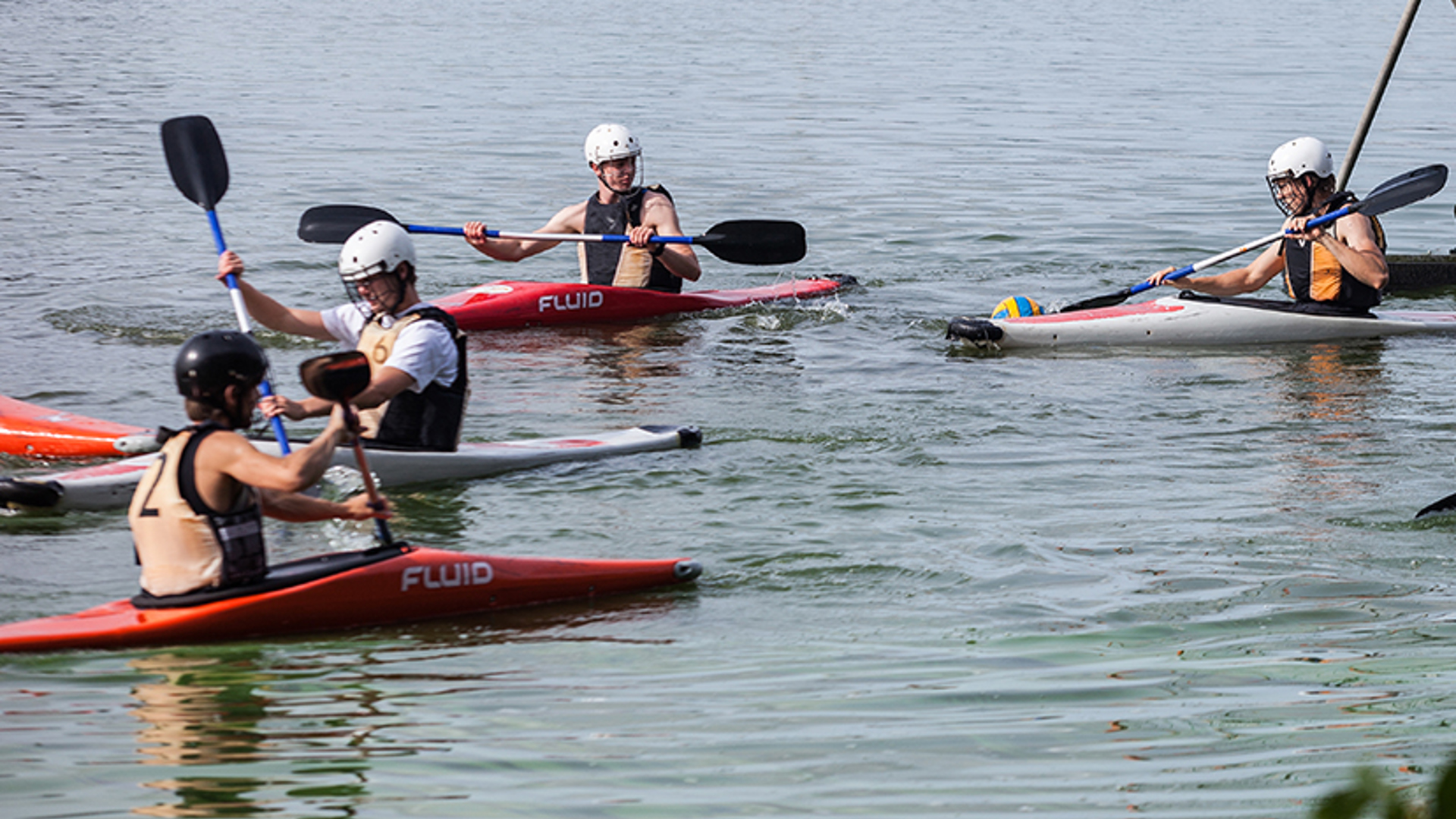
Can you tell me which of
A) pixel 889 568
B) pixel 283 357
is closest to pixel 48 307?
pixel 283 357

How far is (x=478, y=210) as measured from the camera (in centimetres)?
1652

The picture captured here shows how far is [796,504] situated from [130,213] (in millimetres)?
10858

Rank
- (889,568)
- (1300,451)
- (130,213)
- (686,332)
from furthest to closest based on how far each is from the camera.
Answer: (130,213)
(686,332)
(1300,451)
(889,568)

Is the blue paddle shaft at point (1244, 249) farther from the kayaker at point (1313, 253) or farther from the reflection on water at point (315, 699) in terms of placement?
the reflection on water at point (315, 699)

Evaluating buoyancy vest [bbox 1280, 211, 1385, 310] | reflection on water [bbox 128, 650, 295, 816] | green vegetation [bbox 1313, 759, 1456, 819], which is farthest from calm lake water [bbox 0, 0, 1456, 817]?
green vegetation [bbox 1313, 759, 1456, 819]

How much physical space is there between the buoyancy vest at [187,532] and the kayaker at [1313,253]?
279 inches

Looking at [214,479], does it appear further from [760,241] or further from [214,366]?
[760,241]

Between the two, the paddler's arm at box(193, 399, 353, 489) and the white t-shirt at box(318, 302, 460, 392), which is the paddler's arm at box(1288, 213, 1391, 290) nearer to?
the white t-shirt at box(318, 302, 460, 392)

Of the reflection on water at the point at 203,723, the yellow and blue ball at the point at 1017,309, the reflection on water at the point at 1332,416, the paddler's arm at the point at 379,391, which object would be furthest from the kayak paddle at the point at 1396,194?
the reflection on water at the point at 203,723

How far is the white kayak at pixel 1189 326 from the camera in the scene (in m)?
10.6

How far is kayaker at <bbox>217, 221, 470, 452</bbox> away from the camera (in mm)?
6441

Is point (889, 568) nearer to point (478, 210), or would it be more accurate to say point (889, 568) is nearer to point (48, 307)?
point (48, 307)

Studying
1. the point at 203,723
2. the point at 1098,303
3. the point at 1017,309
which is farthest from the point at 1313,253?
the point at 203,723

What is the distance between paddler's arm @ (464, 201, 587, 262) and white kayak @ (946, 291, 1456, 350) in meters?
2.71
